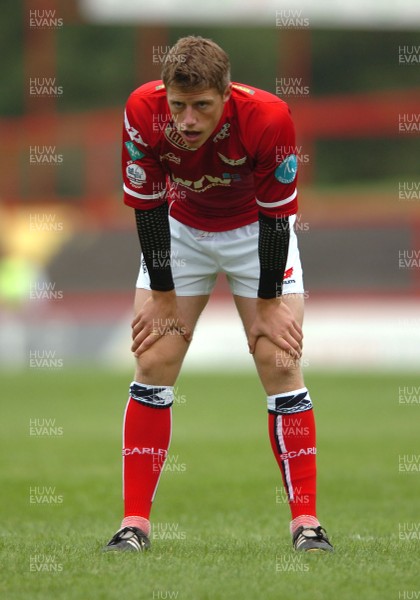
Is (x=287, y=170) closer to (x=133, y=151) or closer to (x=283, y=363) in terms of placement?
(x=133, y=151)

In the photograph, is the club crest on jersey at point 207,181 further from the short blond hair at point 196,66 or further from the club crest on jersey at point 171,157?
the short blond hair at point 196,66

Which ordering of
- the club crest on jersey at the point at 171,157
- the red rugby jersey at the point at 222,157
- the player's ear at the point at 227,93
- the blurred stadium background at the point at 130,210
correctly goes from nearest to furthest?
1. the player's ear at the point at 227,93
2. the red rugby jersey at the point at 222,157
3. the club crest on jersey at the point at 171,157
4. the blurred stadium background at the point at 130,210

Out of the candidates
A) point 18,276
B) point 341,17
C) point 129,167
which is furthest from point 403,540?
point 341,17

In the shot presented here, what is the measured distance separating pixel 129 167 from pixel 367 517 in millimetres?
2605

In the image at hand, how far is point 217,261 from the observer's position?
5230 mm

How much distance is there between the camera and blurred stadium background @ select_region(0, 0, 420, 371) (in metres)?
17.8

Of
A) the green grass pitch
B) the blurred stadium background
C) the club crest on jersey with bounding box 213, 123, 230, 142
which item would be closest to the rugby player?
the club crest on jersey with bounding box 213, 123, 230, 142

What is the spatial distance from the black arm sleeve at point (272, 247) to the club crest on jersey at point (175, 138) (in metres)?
0.43

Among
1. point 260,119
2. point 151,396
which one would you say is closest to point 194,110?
point 260,119

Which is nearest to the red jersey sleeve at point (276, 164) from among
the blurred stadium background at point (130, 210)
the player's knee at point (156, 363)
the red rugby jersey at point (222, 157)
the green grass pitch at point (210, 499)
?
the red rugby jersey at point (222, 157)

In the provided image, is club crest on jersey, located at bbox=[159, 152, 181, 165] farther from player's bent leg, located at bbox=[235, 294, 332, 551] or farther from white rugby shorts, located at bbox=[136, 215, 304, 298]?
player's bent leg, located at bbox=[235, 294, 332, 551]

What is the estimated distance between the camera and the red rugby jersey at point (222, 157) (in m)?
4.82

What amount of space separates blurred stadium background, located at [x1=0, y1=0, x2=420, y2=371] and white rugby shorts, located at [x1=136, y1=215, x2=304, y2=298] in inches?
393

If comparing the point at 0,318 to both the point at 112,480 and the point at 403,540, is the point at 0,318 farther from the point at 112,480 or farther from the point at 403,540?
the point at 403,540
